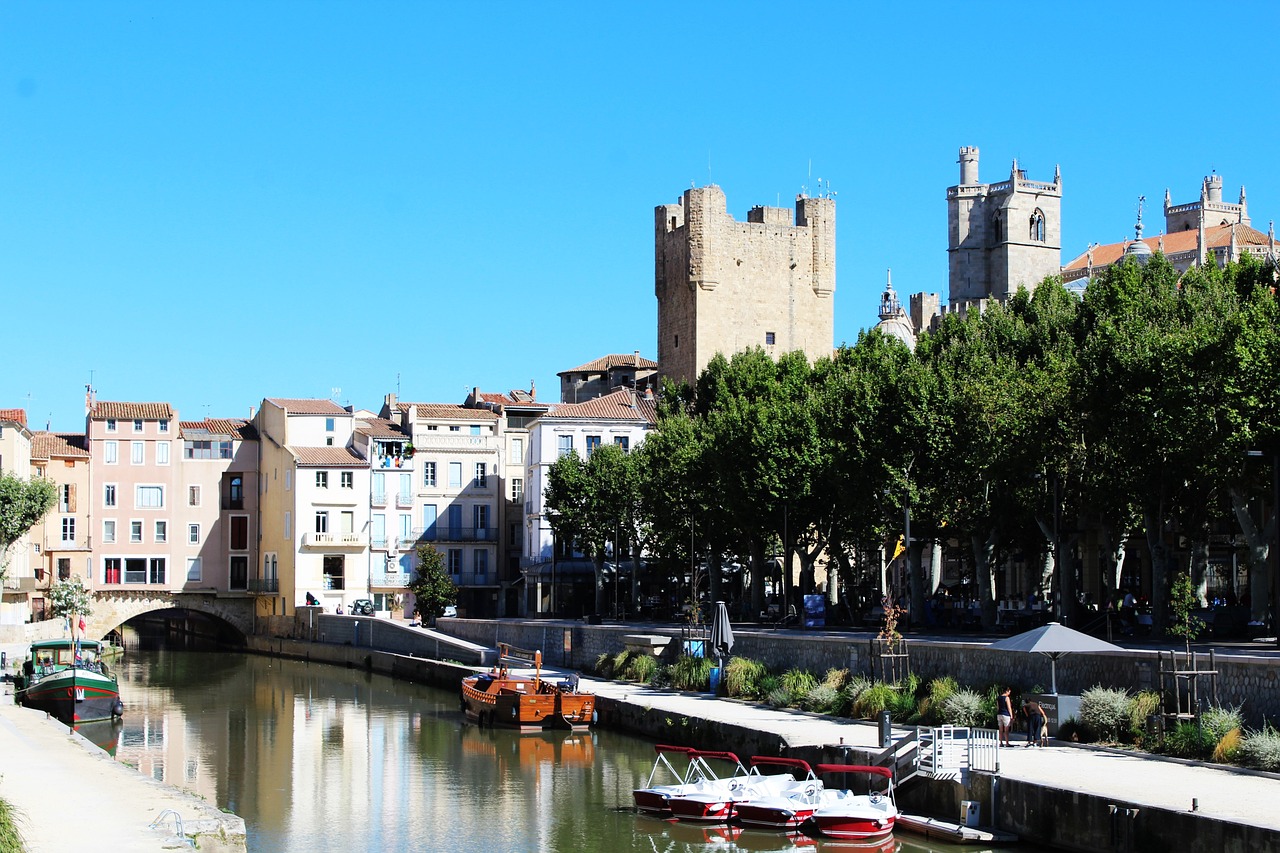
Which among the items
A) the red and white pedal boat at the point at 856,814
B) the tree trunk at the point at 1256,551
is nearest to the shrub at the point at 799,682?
the red and white pedal boat at the point at 856,814

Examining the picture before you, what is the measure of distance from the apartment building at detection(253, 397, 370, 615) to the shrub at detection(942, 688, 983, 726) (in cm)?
4672

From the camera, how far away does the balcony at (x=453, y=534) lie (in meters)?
73.8

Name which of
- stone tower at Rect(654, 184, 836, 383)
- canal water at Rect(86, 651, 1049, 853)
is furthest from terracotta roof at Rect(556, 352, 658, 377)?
canal water at Rect(86, 651, 1049, 853)

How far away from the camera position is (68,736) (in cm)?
3180

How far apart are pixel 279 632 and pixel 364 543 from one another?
590cm

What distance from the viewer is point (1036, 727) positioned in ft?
85.5

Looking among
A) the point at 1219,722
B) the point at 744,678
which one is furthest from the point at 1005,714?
A: the point at 744,678

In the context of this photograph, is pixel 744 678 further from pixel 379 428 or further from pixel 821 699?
pixel 379 428

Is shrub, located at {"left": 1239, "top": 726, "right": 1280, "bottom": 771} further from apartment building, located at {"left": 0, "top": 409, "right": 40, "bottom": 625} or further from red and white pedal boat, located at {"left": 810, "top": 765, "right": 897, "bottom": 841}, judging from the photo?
apartment building, located at {"left": 0, "top": 409, "right": 40, "bottom": 625}

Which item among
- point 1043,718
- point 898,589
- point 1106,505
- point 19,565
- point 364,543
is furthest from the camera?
point 898,589

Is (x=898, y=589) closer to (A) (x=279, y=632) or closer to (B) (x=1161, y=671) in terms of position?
(A) (x=279, y=632)

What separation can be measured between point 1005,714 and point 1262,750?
524cm

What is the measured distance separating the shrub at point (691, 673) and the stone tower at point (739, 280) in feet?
142

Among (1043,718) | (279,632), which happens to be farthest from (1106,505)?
(279,632)
